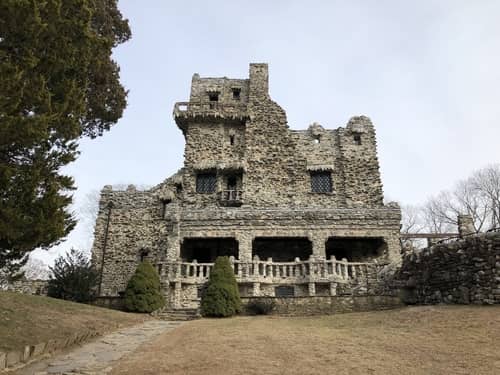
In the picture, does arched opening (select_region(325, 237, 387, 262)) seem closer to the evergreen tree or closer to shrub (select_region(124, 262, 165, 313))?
shrub (select_region(124, 262, 165, 313))

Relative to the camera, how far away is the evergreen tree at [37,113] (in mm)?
7602

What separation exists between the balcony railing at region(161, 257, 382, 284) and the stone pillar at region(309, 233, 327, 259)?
1025mm

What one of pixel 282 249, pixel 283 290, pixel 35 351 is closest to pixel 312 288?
pixel 283 290

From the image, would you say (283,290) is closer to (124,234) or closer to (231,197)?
(231,197)

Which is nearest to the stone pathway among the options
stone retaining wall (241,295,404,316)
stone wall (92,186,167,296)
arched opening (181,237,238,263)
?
stone retaining wall (241,295,404,316)

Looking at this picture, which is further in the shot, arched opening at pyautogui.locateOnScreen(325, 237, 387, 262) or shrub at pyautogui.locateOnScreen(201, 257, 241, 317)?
arched opening at pyautogui.locateOnScreen(325, 237, 387, 262)

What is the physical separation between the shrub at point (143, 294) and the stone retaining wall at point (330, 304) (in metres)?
4.74

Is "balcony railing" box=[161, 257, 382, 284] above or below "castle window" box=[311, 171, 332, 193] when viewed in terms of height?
below

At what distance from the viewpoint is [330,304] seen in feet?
48.6

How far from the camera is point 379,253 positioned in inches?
882

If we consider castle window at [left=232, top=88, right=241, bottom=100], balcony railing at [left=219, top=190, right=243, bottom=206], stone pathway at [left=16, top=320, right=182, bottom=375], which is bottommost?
stone pathway at [left=16, top=320, right=182, bottom=375]

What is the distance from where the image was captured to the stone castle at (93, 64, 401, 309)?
65.2ft

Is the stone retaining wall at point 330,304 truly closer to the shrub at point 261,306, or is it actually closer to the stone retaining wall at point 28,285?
the shrub at point 261,306

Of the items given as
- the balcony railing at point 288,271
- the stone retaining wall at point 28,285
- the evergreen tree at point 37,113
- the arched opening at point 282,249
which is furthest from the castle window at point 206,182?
the evergreen tree at point 37,113
